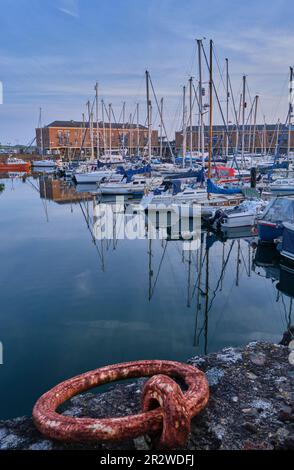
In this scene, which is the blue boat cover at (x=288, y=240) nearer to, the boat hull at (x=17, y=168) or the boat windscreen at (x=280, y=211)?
the boat windscreen at (x=280, y=211)

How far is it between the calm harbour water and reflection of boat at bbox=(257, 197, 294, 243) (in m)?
1.01

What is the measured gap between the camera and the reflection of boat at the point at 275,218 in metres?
15.2

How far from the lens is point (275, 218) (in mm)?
15633

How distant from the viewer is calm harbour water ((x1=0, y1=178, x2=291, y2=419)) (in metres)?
7.19

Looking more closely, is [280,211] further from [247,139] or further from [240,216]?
[247,139]

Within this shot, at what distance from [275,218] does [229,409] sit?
1271cm

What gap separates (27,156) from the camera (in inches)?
3565

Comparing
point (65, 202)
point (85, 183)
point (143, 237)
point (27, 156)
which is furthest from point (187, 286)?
point (27, 156)

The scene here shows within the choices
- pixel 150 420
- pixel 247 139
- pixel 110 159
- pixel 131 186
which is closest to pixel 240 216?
pixel 131 186

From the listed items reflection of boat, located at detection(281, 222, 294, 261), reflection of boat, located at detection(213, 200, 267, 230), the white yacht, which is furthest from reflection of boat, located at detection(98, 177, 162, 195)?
reflection of boat, located at detection(281, 222, 294, 261)

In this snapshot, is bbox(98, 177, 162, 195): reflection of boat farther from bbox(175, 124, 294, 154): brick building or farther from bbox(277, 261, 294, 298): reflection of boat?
bbox(175, 124, 294, 154): brick building

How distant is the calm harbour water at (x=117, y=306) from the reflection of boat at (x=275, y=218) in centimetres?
101

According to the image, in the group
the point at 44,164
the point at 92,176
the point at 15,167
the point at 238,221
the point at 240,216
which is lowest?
the point at 238,221

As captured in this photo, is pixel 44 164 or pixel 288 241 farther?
pixel 44 164
